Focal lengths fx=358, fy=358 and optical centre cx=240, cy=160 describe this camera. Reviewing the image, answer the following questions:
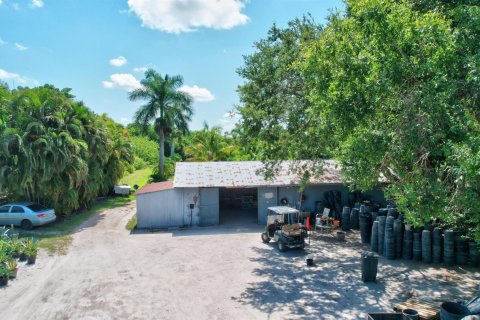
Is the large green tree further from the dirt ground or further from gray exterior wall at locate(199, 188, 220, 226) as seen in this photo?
gray exterior wall at locate(199, 188, 220, 226)

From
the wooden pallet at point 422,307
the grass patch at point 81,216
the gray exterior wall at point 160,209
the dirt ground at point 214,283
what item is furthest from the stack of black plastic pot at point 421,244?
the grass patch at point 81,216

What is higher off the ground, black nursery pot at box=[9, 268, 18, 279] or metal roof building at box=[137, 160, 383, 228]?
metal roof building at box=[137, 160, 383, 228]

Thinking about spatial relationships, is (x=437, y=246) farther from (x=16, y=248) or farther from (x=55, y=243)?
(x=55, y=243)

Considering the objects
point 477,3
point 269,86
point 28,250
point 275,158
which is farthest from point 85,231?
point 477,3

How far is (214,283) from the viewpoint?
44.5 ft

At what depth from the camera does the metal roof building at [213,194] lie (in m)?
22.8

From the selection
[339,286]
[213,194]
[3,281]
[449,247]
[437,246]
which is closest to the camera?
[339,286]

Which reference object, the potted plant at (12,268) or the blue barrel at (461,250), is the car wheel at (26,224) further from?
the blue barrel at (461,250)

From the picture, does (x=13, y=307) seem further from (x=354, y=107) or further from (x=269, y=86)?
(x=269, y=86)

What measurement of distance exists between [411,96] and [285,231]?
9.71 metres

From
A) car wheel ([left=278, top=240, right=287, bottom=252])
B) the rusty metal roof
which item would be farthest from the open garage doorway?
car wheel ([left=278, top=240, right=287, bottom=252])

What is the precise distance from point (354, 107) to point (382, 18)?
248cm

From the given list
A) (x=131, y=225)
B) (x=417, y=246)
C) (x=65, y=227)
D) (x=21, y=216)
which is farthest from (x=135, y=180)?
(x=417, y=246)

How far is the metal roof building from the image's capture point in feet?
74.6
